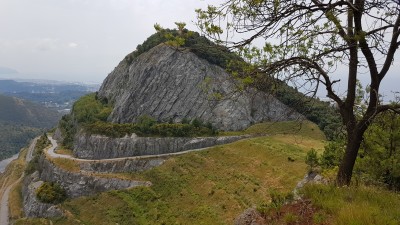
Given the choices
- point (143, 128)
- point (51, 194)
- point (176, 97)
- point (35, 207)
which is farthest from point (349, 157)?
point (176, 97)

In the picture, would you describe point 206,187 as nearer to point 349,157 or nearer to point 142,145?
point 142,145

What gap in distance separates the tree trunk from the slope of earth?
1233 inches

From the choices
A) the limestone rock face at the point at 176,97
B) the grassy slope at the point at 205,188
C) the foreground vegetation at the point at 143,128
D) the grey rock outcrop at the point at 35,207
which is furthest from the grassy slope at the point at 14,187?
the limestone rock face at the point at 176,97

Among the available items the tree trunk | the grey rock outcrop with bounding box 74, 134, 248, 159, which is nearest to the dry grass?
the grey rock outcrop with bounding box 74, 134, 248, 159

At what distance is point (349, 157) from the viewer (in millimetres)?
11438

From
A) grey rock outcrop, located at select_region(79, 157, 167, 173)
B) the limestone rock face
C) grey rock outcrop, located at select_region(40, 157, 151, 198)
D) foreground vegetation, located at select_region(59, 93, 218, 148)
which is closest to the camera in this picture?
grey rock outcrop, located at select_region(40, 157, 151, 198)

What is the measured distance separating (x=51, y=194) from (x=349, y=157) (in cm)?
6737

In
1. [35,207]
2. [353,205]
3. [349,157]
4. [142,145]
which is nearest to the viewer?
[353,205]

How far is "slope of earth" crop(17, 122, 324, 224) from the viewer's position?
152 ft

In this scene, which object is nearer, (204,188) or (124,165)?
(204,188)

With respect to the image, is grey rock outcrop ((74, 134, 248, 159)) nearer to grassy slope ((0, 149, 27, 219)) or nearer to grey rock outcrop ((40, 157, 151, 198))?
grey rock outcrop ((40, 157, 151, 198))

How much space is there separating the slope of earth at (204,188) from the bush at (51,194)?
416 centimetres

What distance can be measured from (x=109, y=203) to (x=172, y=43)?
5090 cm

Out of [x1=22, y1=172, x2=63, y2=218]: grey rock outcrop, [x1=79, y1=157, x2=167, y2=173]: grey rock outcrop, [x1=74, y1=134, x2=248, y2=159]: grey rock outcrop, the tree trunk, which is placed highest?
the tree trunk
